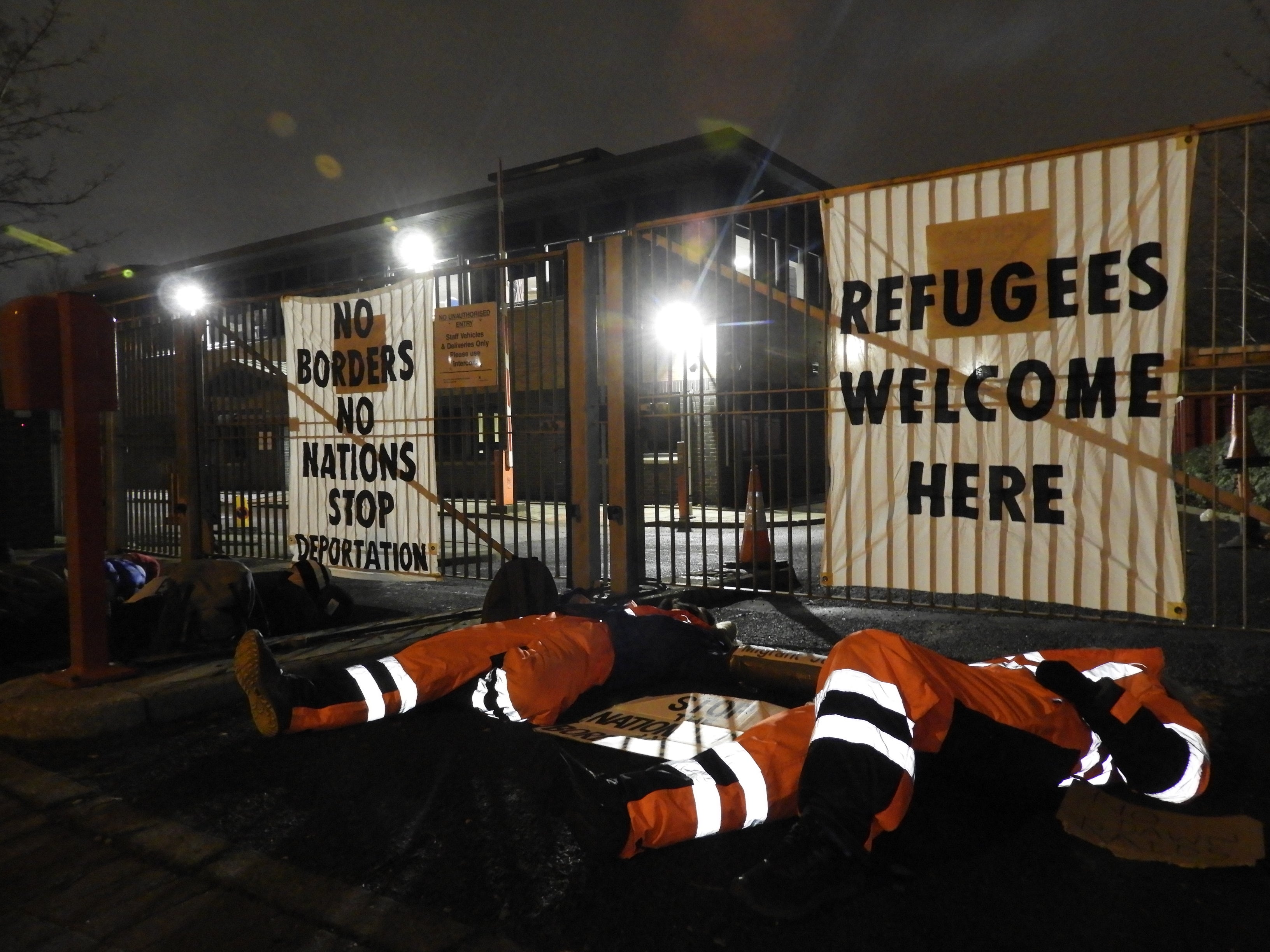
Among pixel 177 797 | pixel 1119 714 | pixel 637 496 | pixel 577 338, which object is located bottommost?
pixel 177 797

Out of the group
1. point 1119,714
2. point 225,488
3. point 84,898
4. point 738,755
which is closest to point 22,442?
point 225,488

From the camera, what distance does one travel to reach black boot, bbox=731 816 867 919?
234 centimetres

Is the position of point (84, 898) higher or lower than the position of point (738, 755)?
lower

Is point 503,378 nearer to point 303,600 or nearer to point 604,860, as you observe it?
point 303,600

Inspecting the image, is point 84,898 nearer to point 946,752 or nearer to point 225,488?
point 946,752

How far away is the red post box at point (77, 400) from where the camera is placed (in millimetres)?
4426

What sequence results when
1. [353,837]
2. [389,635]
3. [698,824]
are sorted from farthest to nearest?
[389,635]
[353,837]
[698,824]

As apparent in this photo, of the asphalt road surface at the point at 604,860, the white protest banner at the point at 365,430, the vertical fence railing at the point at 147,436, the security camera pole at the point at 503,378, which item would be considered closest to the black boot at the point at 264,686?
the asphalt road surface at the point at 604,860

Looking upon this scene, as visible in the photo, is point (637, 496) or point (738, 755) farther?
point (637, 496)

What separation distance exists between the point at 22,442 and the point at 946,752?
513 inches

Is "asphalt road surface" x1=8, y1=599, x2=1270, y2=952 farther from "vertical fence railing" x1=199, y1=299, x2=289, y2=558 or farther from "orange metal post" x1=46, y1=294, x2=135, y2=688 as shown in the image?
"vertical fence railing" x1=199, y1=299, x2=289, y2=558

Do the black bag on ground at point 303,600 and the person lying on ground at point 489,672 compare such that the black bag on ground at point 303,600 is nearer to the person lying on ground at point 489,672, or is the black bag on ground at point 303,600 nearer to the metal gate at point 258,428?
the metal gate at point 258,428

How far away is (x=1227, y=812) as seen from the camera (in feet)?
9.86

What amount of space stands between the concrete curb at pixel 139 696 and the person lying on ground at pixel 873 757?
105 inches
